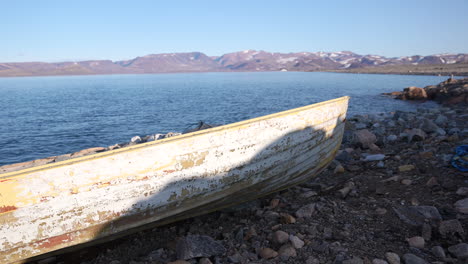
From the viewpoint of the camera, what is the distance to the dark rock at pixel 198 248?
3717mm

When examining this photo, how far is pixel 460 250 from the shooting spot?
10.8 ft

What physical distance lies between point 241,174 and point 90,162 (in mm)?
2259

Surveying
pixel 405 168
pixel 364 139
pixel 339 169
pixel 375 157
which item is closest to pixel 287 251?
pixel 339 169

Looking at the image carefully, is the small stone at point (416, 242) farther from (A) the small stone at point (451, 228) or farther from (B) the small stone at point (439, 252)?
(A) the small stone at point (451, 228)

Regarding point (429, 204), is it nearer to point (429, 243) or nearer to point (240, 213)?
point (429, 243)

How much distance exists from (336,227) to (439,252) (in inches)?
48.0

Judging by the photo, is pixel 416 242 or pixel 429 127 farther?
pixel 429 127

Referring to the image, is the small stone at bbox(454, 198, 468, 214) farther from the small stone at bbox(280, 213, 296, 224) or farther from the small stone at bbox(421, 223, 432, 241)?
the small stone at bbox(280, 213, 296, 224)

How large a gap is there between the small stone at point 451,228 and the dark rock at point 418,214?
305 millimetres

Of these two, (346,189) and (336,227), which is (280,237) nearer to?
(336,227)

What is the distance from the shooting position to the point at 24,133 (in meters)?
18.7

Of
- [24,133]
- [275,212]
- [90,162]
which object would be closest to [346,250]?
[275,212]

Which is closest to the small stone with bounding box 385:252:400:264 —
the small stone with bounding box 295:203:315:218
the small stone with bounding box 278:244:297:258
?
the small stone with bounding box 278:244:297:258

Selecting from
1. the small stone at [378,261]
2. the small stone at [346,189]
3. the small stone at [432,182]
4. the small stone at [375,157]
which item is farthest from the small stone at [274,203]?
the small stone at [375,157]
